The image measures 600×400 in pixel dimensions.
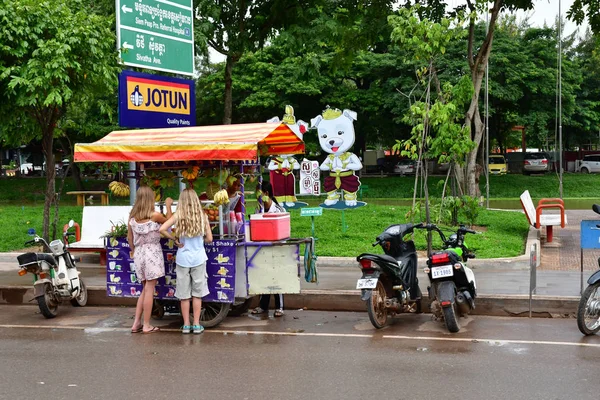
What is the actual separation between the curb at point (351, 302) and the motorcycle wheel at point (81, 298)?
0.30 metres

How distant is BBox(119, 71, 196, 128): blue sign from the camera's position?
1303 cm

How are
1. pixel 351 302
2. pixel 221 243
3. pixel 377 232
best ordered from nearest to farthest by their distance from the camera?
1. pixel 221 243
2. pixel 351 302
3. pixel 377 232

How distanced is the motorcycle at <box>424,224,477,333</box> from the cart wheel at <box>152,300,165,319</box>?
140 inches

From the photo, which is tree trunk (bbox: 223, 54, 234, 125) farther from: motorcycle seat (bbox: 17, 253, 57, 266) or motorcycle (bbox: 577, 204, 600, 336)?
motorcycle (bbox: 577, 204, 600, 336)

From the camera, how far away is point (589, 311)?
8.12 meters

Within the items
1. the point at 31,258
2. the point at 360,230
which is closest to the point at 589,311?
the point at 31,258

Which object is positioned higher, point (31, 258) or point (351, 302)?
point (31, 258)

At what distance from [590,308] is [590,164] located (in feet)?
150

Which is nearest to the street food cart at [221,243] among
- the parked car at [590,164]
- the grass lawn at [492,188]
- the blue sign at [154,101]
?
the blue sign at [154,101]

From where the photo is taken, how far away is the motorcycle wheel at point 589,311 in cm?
797

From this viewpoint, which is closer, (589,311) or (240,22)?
(589,311)

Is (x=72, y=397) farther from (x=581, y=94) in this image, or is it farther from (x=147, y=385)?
(x=581, y=94)

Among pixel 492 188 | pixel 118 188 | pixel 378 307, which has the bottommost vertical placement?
pixel 378 307

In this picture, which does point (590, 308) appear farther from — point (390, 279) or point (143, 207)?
point (143, 207)
